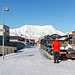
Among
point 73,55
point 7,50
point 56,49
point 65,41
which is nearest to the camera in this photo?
point 56,49

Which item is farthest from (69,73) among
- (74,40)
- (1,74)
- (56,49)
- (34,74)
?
(74,40)

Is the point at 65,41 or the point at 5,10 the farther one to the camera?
the point at 65,41

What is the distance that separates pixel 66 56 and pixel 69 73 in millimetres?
3914

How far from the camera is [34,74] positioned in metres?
4.46

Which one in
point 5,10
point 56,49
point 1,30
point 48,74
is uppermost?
point 5,10

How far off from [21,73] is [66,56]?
5025 mm

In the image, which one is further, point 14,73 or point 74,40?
point 74,40

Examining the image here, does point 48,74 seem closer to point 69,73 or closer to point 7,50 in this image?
point 69,73

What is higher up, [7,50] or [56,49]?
[56,49]

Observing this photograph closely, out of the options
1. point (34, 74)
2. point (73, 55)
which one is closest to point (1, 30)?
Result: point (34, 74)

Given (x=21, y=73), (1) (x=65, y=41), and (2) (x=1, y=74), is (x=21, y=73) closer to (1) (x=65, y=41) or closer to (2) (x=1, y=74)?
(2) (x=1, y=74)

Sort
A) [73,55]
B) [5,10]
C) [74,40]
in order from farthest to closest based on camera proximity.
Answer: [74,40]
[5,10]
[73,55]

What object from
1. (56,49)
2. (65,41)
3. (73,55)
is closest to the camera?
(56,49)

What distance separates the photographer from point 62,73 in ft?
15.1
